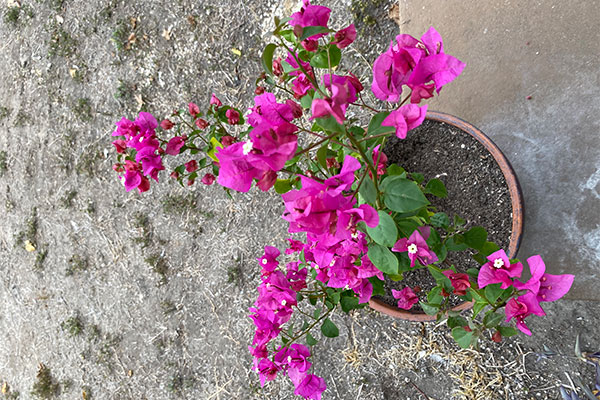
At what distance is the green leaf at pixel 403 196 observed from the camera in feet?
2.33

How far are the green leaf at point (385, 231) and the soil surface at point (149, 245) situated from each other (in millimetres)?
877

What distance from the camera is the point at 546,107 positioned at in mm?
1299

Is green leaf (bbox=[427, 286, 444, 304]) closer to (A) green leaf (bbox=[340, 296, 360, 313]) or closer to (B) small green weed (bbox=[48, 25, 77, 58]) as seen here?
(A) green leaf (bbox=[340, 296, 360, 313])

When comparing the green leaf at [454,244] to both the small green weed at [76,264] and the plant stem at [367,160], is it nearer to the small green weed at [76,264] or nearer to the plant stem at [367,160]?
the plant stem at [367,160]

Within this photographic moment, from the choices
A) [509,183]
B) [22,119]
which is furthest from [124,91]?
[509,183]

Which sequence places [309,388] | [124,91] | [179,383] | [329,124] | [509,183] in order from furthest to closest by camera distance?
1. [124,91]
2. [179,383]
3. [509,183]
4. [309,388]
5. [329,124]

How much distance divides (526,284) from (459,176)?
20.6 inches

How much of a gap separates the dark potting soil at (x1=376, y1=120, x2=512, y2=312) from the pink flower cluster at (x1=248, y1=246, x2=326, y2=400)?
41cm

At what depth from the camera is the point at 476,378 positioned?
151 cm

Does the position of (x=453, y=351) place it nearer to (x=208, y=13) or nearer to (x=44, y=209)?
(x=208, y=13)

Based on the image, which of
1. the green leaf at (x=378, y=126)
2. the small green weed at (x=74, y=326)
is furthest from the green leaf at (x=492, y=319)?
the small green weed at (x=74, y=326)

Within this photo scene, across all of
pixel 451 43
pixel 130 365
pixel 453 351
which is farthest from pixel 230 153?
pixel 130 365

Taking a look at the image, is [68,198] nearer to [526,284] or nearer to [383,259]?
[383,259]

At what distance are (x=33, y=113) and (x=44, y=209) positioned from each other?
1.75 feet
